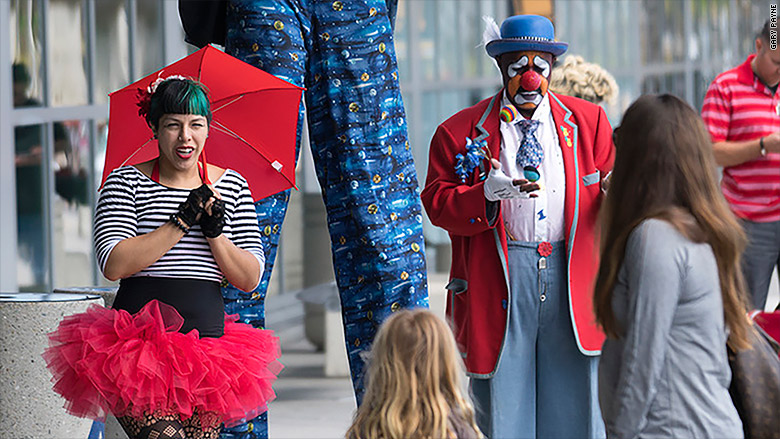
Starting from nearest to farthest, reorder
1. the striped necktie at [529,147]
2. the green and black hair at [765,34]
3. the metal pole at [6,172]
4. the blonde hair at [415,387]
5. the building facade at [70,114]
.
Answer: the blonde hair at [415,387] < the striped necktie at [529,147] < the metal pole at [6,172] < the building facade at [70,114] < the green and black hair at [765,34]

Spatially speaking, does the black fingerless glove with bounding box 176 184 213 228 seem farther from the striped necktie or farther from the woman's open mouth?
the striped necktie

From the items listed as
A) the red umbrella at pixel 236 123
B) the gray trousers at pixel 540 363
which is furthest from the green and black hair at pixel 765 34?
the red umbrella at pixel 236 123

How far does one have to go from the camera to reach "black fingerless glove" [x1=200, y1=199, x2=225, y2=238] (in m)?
3.00

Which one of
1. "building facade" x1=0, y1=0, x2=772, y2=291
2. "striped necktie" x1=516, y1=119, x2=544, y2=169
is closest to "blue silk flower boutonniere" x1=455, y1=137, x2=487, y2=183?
"striped necktie" x1=516, y1=119, x2=544, y2=169

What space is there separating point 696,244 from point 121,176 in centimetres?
142

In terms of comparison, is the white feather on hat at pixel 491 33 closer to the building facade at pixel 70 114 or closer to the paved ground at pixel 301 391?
the building facade at pixel 70 114

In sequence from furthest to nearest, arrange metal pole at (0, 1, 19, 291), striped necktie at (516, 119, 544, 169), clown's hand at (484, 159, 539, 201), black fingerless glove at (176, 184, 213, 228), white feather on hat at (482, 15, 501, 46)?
metal pole at (0, 1, 19, 291), white feather on hat at (482, 15, 501, 46), striped necktie at (516, 119, 544, 169), clown's hand at (484, 159, 539, 201), black fingerless glove at (176, 184, 213, 228)

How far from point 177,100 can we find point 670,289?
4.23 ft

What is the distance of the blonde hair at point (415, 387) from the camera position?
2.43 m

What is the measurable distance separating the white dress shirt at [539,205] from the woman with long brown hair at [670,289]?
0.72 metres

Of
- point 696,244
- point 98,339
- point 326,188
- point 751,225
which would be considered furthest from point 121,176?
point 751,225

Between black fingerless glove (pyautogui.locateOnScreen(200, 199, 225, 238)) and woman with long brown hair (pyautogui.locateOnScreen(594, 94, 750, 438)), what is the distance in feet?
3.05

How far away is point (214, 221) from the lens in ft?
9.85

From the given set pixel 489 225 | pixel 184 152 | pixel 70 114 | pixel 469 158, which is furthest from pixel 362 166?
pixel 70 114
